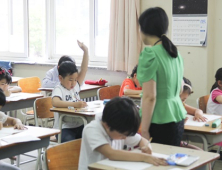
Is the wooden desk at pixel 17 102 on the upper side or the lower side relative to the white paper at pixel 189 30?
lower

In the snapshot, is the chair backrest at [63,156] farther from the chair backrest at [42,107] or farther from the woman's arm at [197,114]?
the chair backrest at [42,107]

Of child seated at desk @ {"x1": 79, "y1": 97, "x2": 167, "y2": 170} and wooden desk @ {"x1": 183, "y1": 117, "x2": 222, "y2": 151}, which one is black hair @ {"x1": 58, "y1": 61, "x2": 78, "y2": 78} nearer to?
wooden desk @ {"x1": 183, "y1": 117, "x2": 222, "y2": 151}

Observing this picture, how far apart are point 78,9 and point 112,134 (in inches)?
173

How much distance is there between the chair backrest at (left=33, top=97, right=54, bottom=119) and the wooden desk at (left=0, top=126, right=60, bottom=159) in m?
0.92

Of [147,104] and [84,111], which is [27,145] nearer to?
[147,104]

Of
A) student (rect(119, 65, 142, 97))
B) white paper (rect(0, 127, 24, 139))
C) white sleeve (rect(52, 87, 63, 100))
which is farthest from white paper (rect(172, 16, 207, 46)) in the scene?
white paper (rect(0, 127, 24, 139))

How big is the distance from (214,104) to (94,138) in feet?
7.26

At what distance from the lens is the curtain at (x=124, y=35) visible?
220 inches

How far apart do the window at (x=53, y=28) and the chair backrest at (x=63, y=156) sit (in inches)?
150

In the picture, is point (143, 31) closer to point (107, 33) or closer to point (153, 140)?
point (153, 140)

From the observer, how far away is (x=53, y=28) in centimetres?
678

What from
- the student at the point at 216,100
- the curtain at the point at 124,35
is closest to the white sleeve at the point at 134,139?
the student at the point at 216,100

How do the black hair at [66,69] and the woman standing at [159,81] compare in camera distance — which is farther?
the black hair at [66,69]

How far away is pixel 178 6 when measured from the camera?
5211 mm
